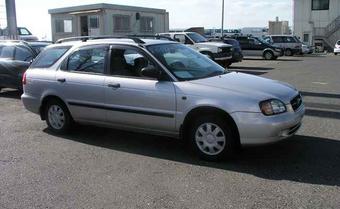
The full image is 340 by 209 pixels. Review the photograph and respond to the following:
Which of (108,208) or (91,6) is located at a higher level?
(91,6)

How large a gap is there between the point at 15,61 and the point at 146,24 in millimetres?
24438

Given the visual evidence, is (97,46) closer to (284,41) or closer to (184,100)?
(184,100)

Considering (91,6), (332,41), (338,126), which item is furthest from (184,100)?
(332,41)

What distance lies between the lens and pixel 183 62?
6.98 m

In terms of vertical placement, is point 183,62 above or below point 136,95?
above

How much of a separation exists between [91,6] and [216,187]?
96.7 feet

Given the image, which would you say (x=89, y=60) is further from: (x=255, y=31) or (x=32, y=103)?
(x=255, y=31)

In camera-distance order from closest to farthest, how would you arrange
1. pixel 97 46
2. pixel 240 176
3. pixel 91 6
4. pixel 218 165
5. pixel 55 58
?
pixel 240 176
pixel 218 165
pixel 97 46
pixel 55 58
pixel 91 6

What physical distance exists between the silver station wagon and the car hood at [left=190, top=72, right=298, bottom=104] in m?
0.01

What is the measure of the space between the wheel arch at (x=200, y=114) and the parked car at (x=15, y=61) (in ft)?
23.5

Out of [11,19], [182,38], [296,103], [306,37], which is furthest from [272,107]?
[306,37]

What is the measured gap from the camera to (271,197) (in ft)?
15.9

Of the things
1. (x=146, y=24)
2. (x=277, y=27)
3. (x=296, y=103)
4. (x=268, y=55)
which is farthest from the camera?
(x=277, y=27)

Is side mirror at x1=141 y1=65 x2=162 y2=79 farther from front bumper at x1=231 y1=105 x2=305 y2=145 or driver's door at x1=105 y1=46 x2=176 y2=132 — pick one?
front bumper at x1=231 y1=105 x2=305 y2=145
